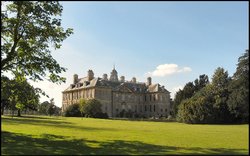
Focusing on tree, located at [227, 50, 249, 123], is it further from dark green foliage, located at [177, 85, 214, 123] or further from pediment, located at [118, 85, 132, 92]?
pediment, located at [118, 85, 132, 92]

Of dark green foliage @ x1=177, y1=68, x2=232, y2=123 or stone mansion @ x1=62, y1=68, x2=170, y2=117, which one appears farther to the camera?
stone mansion @ x1=62, y1=68, x2=170, y2=117

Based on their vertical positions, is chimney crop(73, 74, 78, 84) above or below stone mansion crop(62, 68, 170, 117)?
above

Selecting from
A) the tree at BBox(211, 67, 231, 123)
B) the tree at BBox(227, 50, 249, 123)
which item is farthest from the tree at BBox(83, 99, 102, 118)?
the tree at BBox(227, 50, 249, 123)

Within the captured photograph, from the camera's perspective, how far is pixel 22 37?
21.6m

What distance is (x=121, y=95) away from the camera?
116 metres

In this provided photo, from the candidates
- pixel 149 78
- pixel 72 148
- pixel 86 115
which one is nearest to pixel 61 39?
pixel 72 148

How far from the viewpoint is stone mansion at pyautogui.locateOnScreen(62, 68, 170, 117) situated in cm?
10956

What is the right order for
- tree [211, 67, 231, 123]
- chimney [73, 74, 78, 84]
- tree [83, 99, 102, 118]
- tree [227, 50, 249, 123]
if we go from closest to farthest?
tree [227, 50, 249, 123]
tree [211, 67, 231, 123]
tree [83, 99, 102, 118]
chimney [73, 74, 78, 84]

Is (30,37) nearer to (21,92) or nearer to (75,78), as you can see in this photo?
(21,92)

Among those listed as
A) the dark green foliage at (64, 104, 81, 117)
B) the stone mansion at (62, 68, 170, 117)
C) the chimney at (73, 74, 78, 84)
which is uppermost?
the chimney at (73, 74, 78, 84)

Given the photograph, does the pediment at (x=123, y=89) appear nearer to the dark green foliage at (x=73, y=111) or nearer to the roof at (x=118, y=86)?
the roof at (x=118, y=86)

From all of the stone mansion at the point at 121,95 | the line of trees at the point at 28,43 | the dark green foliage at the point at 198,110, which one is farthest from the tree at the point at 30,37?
the stone mansion at the point at 121,95

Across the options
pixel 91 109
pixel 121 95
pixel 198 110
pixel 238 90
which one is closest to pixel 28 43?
pixel 238 90

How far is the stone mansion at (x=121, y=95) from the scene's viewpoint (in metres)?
110
